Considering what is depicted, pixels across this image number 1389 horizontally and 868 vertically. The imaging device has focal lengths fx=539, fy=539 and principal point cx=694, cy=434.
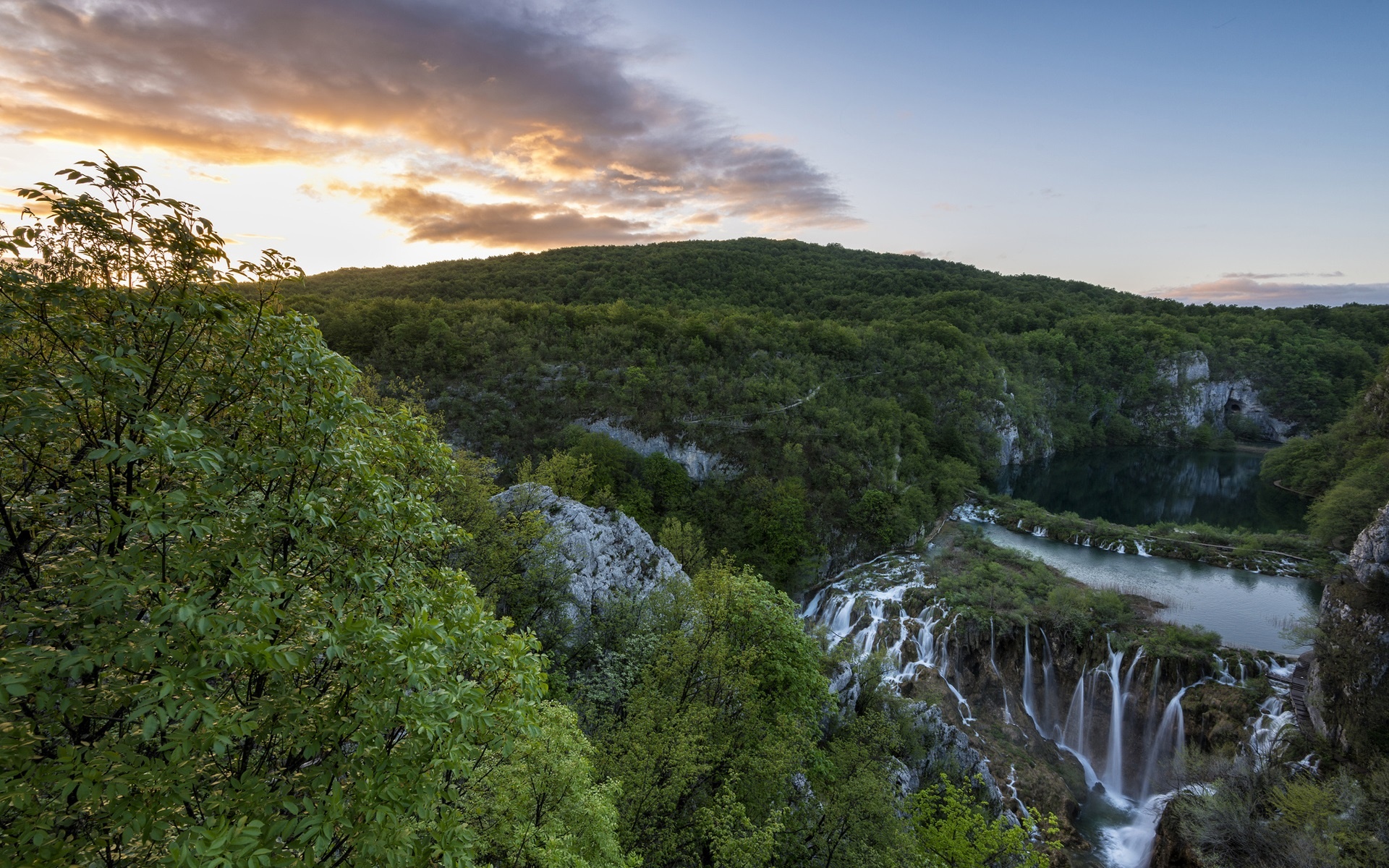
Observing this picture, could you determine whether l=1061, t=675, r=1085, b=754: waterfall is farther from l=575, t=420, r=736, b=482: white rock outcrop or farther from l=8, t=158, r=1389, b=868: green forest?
l=575, t=420, r=736, b=482: white rock outcrop

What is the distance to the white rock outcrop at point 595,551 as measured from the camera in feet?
62.8

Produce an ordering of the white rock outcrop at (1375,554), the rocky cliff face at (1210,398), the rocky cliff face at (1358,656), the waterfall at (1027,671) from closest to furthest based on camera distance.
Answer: the rocky cliff face at (1358,656), the white rock outcrop at (1375,554), the waterfall at (1027,671), the rocky cliff face at (1210,398)

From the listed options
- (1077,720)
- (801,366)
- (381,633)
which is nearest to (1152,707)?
(1077,720)

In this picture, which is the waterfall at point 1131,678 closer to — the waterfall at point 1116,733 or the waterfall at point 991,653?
the waterfall at point 1116,733

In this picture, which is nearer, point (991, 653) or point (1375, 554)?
point (1375, 554)

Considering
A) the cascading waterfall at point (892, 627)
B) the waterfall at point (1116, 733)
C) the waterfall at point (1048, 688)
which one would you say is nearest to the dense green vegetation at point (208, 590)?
the cascading waterfall at point (892, 627)

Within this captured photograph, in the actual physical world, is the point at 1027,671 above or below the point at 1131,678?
below

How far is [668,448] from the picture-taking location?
142 feet

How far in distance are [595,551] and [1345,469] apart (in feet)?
212

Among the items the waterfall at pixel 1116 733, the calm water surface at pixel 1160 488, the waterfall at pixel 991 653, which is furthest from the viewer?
the calm water surface at pixel 1160 488

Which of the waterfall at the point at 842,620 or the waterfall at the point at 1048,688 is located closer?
the waterfall at the point at 1048,688

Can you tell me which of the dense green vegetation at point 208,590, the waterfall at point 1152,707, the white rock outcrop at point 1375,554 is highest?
the dense green vegetation at point 208,590

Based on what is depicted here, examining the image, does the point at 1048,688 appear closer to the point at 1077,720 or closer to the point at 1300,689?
the point at 1077,720

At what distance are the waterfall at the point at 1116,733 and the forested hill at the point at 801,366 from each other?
644 inches
